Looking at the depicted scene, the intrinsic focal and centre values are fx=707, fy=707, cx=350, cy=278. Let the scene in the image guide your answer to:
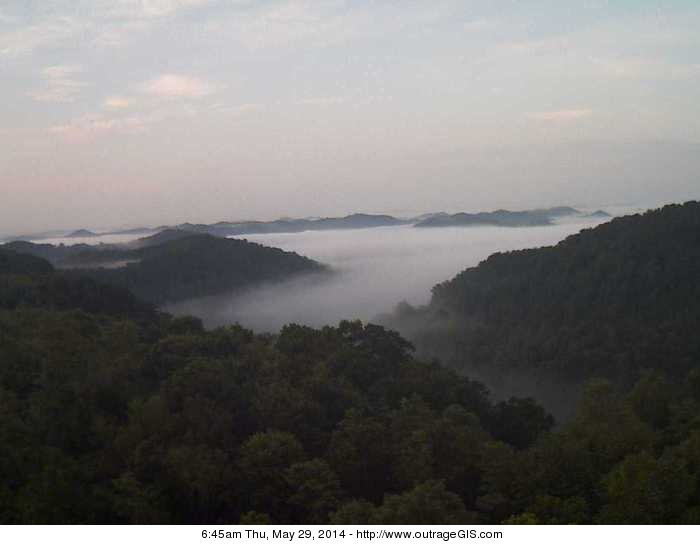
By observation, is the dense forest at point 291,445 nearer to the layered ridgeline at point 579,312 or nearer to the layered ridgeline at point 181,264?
the layered ridgeline at point 579,312

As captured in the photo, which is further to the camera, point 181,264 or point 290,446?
point 181,264

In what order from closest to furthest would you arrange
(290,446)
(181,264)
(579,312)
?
(290,446) → (579,312) → (181,264)

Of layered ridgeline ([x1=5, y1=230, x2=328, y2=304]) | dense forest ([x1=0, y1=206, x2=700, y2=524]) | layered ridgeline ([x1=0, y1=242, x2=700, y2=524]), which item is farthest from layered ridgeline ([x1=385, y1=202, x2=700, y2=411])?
layered ridgeline ([x1=5, y1=230, x2=328, y2=304])

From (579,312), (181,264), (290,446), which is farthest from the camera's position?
(181,264)

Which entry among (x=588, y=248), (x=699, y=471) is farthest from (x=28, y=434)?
(x=588, y=248)

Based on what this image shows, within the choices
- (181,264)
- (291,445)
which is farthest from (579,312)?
(181,264)

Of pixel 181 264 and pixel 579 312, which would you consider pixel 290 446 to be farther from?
pixel 181 264

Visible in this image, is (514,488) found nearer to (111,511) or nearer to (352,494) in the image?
(352,494)

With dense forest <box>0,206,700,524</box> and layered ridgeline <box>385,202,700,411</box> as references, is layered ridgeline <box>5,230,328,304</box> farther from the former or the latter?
dense forest <box>0,206,700,524</box>

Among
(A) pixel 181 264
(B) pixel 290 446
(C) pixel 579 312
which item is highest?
(A) pixel 181 264
